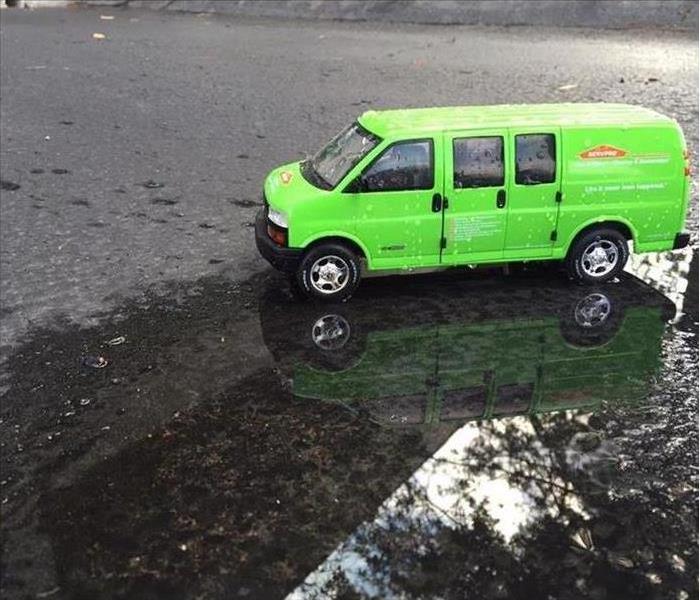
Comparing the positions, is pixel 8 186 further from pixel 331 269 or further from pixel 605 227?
pixel 605 227

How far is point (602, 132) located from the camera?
8148mm

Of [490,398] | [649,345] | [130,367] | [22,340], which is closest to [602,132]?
[649,345]

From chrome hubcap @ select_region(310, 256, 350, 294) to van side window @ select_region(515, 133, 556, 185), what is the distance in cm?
212

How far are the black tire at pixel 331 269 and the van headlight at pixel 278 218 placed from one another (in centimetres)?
40

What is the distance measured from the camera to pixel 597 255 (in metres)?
8.55

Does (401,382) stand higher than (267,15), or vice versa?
(267,15)

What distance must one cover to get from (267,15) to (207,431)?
68.0 ft

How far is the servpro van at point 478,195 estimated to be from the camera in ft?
26.1

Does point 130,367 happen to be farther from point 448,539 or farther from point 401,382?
point 448,539

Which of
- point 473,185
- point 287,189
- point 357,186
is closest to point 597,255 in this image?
point 473,185

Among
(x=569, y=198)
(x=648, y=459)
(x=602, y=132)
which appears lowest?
(x=648, y=459)

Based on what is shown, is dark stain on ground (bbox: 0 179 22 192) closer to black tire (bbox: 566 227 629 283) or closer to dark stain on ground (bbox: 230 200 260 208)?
dark stain on ground (bbox: 230 200 260 208)

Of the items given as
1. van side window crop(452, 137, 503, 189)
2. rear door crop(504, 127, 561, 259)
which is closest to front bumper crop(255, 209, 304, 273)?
van side window crop(452, 137, 503, 189)

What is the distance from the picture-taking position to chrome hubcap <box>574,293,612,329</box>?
7.87 m
